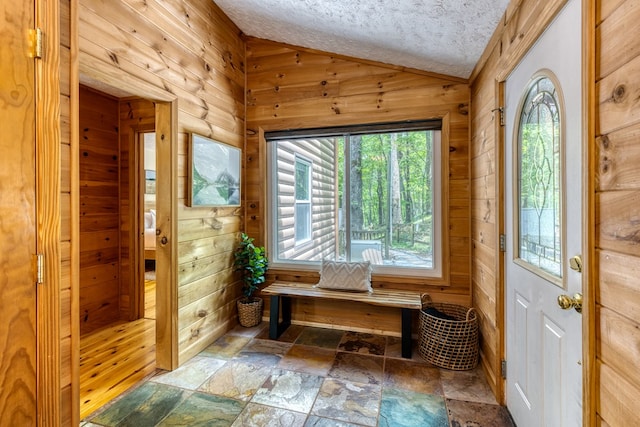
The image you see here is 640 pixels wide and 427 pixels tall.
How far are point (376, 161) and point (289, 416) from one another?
222 cm

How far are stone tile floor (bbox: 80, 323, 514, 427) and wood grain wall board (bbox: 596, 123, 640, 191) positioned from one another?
151cm

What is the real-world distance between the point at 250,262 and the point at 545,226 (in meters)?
2.36

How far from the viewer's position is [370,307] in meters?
2.81

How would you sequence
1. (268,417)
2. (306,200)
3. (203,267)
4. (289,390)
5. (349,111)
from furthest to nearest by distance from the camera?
(306,200)
(349,111)
(203,267)
(289,390)
(268,417)

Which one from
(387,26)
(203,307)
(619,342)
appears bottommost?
(203,307)

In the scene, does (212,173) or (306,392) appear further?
(212,173)

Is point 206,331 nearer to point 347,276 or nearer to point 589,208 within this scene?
point 347,276

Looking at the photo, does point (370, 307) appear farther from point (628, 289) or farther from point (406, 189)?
point (628, 289)

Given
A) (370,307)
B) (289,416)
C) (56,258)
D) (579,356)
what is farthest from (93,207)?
(579,356)

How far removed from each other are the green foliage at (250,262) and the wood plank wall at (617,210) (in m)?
2.50

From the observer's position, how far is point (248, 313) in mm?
2936

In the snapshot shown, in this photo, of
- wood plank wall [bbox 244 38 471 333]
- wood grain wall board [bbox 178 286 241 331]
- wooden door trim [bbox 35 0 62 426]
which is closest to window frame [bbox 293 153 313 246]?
wood plank wall [bbox 244 38 471 333]

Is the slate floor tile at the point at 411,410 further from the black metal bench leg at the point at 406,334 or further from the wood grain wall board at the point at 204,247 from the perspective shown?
the wood grain wall board at the point at 204,247

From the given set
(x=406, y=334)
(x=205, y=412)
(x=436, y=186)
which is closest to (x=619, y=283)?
(x=406, y=334)
